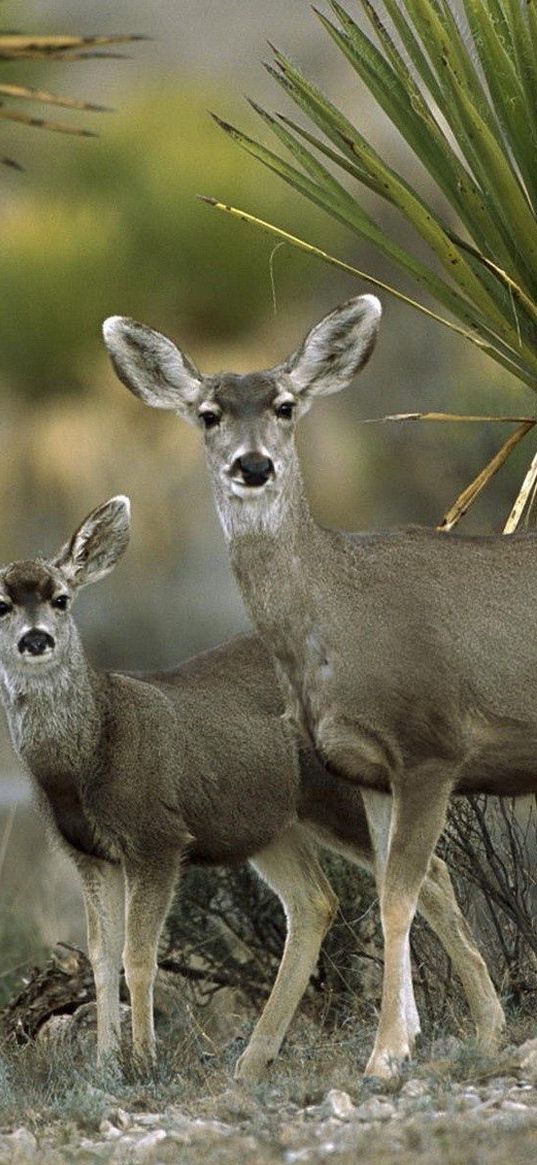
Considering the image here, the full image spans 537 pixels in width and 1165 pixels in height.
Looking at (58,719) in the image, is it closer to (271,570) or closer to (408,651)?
(271,570)

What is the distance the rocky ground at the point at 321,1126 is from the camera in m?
Result: 7.10

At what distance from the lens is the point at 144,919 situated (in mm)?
10758

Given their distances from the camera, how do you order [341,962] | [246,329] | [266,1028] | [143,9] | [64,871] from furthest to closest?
[143,9]
[246,329]
[64,871]
[341,962]
[266,1028]

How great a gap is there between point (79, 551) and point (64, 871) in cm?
583

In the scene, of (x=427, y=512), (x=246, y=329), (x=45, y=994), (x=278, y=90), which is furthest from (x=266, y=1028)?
(x=278, y=90)

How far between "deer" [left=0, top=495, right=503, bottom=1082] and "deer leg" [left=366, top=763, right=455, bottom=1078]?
1138 millimetres

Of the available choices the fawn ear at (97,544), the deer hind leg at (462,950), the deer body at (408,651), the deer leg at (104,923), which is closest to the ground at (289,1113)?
the deer hind leg at (462,950)

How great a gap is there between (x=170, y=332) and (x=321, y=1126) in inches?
1181

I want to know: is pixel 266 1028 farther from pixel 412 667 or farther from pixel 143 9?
pixel 143 9

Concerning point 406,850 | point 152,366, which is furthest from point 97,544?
point 406,850

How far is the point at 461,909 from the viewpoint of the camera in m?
11.6

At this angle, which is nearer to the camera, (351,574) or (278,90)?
(351,574)

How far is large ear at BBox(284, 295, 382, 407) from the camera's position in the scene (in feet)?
33.4

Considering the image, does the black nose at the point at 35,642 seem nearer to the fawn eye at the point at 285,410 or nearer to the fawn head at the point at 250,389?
the fawn head at the point at 250,389
